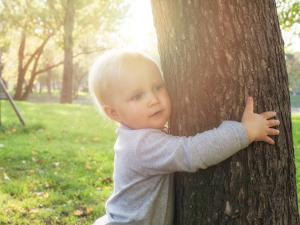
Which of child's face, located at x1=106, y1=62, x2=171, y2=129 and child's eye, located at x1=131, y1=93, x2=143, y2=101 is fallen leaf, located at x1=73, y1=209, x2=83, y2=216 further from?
child's eye, located at x1=131, y1=93, x2=143, y2=101

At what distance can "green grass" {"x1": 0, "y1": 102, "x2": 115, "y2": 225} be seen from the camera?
16.4ft

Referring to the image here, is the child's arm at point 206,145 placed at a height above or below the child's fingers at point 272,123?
below

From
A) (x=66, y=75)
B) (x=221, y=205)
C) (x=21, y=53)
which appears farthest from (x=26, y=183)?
(x=21, y=53)

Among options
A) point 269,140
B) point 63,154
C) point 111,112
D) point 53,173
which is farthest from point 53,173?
point 269,140

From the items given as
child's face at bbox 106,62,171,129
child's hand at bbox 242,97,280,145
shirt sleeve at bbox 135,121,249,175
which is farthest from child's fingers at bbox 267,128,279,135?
child's face at bbox 106,62,171,129

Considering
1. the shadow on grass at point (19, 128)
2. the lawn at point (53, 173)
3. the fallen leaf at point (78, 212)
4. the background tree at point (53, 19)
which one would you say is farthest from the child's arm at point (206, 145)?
the background tree at point (53, 19)

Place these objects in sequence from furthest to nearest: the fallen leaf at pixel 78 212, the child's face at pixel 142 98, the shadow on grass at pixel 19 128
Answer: the shadow on grass at pixel 19 128
the fallen leaf at pixel 78 212
the child's face at pixel 142 98

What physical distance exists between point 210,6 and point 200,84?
0.39 m

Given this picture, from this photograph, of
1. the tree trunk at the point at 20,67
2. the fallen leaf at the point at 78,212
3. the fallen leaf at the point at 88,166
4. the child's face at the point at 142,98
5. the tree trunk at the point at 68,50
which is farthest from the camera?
the tree trunk at the point at 20,67

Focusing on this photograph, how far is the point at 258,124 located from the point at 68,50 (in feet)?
77.8

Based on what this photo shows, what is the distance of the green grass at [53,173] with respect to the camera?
4.98 meters

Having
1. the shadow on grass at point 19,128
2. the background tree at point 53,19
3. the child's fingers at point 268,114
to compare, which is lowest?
the shadow on grass at point 19,128

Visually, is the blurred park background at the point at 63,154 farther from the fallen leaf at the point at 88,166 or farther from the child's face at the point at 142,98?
the child's face at the point at 142,98

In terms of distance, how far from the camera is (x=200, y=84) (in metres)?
2.47
